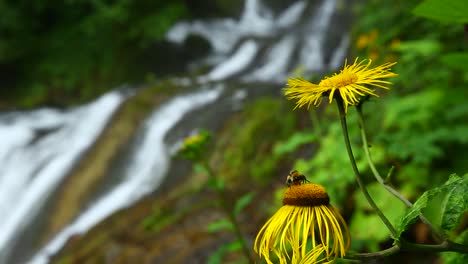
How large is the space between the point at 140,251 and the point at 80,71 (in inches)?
391

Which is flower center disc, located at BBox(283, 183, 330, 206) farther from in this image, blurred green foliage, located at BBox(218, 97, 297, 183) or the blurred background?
blurred green foliage, located at BBox(218, 97, 297, 183)

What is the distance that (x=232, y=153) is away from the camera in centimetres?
643

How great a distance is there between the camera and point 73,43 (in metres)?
14.4

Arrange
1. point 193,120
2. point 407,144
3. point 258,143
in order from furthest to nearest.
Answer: point 193,120 < point 258,143 < point 407,144

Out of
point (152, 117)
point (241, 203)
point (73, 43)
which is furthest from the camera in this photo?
point (73, 43)

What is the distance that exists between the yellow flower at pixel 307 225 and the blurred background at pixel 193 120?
17cm

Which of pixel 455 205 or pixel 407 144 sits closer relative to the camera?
pixel 455 205

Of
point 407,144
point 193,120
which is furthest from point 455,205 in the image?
point 193,120

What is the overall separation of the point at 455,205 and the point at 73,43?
15171mm

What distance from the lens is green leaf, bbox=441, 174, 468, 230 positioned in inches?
28.7

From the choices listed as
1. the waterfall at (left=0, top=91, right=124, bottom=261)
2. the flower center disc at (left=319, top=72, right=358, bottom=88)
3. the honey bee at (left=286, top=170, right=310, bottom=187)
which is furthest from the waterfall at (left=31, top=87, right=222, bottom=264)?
the flower center disc at (left=319, top=72, right=358, bottom=88)

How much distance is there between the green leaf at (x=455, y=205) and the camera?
730mm

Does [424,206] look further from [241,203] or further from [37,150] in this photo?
[37,150]

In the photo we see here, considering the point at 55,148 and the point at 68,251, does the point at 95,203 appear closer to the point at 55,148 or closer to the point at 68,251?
the point at 68,251
